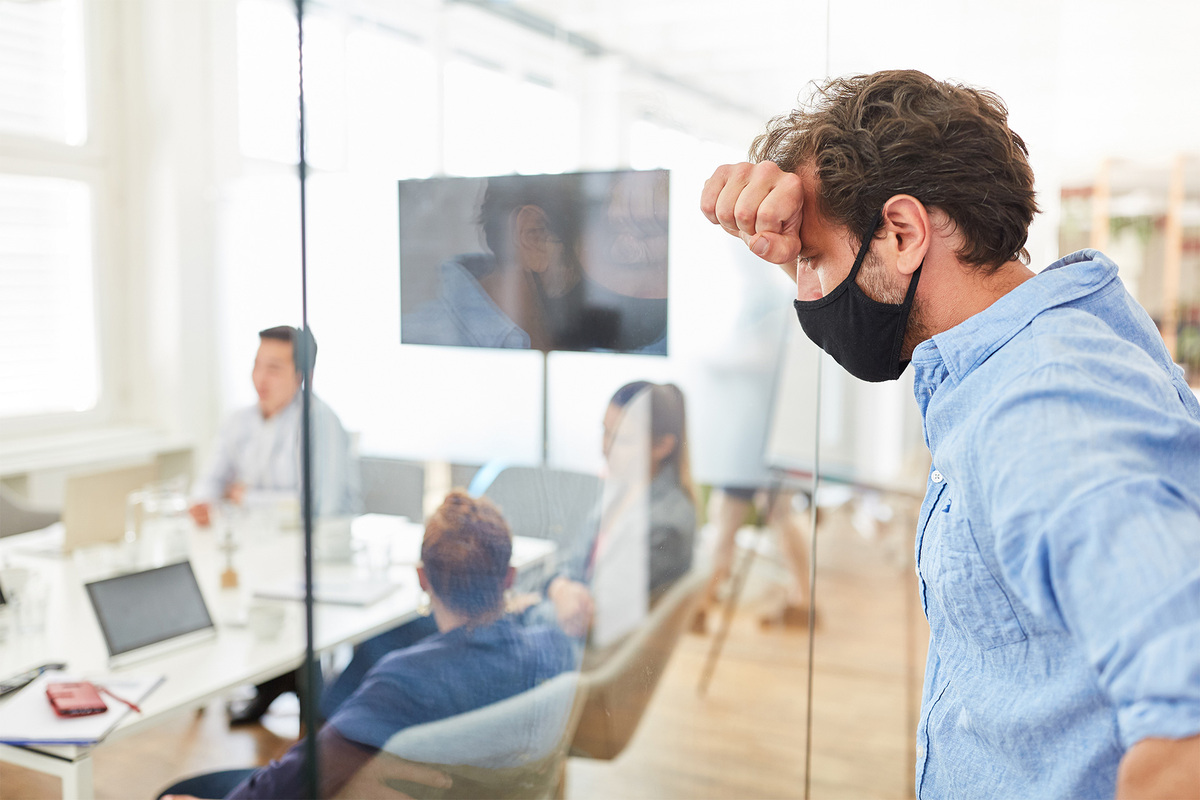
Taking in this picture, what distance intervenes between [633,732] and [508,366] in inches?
25.2

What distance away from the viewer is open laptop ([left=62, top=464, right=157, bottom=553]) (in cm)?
257

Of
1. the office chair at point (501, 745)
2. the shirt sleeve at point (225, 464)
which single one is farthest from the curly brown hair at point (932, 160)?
the shirt sleeve at point (225, 464)

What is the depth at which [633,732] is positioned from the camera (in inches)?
58.6

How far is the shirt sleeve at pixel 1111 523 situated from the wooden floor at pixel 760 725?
103cm

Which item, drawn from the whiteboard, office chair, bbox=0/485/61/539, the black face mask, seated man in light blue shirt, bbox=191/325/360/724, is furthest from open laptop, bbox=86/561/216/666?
the whiteboard

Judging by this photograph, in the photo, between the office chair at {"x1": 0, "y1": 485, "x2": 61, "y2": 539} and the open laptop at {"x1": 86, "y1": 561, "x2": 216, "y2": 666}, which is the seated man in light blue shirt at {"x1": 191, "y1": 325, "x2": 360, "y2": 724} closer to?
the open laptop at {"x1": 86, "y1": 561, "x2": 216, "y2": 666}

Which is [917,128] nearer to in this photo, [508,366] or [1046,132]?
[508,366]

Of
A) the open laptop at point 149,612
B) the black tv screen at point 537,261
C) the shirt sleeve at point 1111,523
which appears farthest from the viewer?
the open laptop at point 149,612

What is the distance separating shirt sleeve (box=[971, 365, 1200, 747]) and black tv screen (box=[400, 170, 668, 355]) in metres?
0.77

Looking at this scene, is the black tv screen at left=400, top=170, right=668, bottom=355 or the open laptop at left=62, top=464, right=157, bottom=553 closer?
the black tv screen at left=400, top=170, right=668, bottom=355

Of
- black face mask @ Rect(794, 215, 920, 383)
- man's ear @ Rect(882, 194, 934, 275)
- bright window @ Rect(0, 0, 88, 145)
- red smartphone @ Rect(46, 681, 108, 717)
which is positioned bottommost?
red smartphone @ Rect(46, 681, 108, 717)

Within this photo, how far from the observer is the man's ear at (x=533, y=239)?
4.47ft

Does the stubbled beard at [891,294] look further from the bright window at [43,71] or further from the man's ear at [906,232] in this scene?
the bright window at [43,71]

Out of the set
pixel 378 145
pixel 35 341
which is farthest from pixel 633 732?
pixel 35 341
